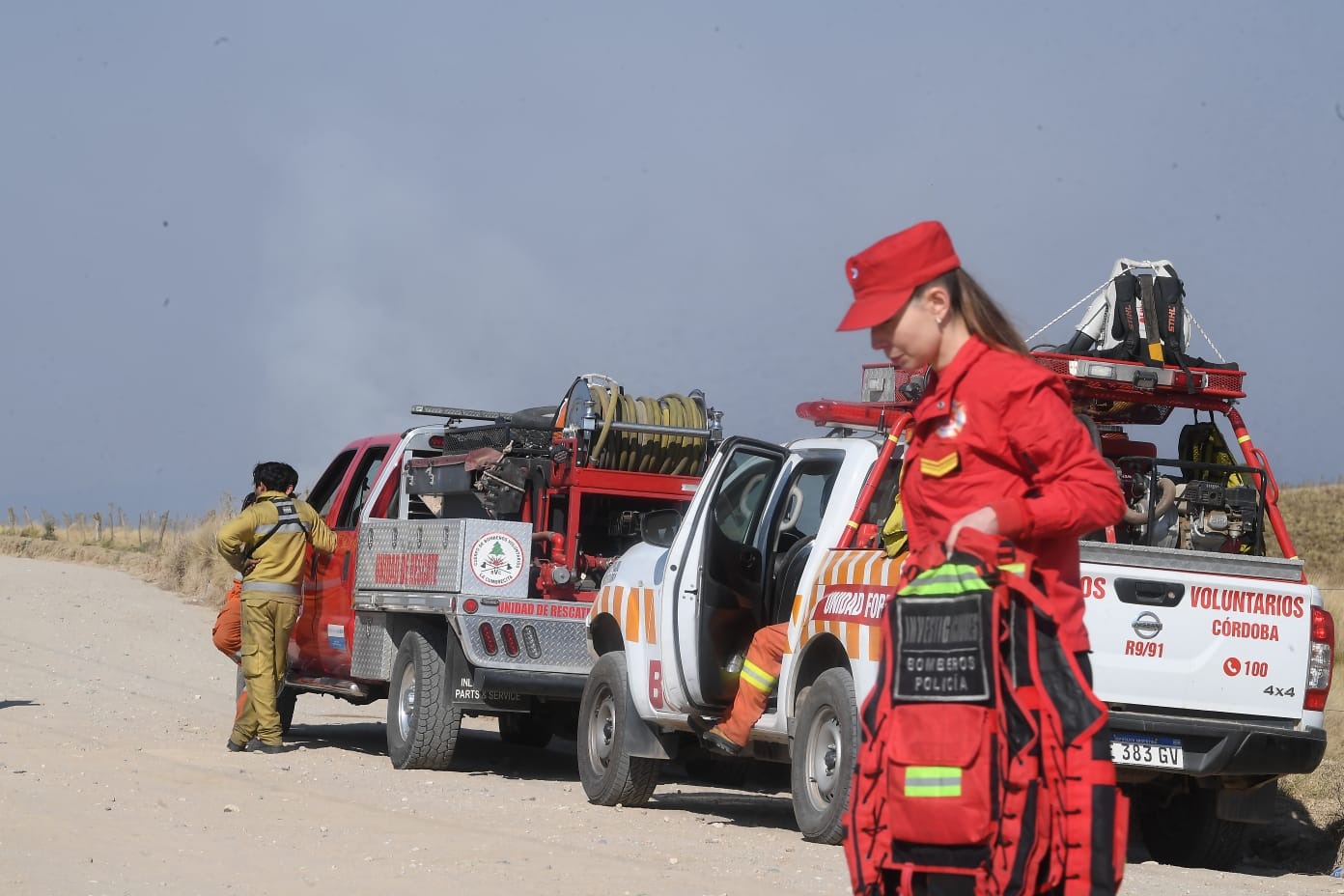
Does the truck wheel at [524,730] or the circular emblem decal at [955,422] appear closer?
the circular emblem decal at [955,422]

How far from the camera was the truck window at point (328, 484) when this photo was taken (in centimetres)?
1480

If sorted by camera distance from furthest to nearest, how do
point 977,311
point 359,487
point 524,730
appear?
point 524,730 < point 359,487 < point 977,311

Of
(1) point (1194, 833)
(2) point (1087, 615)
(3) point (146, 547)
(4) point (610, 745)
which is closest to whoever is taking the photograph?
(2) point (1087, 615)

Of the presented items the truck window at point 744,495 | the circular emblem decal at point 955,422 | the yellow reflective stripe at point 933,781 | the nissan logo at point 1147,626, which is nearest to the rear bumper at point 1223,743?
the nissan logo at point 1147,626

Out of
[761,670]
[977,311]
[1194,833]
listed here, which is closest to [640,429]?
[761,670]

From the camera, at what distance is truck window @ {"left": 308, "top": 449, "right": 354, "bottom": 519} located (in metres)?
14.8

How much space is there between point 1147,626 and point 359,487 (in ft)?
24.5

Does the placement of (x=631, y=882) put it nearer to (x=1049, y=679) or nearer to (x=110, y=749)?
(x=1049, y=679)

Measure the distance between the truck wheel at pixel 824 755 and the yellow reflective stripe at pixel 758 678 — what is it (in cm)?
39

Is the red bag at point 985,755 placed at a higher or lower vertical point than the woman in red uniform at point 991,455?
lower

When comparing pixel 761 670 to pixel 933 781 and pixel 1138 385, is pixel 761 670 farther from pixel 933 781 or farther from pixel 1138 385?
pixel 933 781

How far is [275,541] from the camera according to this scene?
1362 centimetres

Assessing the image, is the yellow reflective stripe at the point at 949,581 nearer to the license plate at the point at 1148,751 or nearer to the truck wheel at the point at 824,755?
the truck wheel at the point at 824,755

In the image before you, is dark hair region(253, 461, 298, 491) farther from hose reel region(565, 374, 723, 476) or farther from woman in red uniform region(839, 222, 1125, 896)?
woman in red uniform region(839, 222, 1125, 896)
